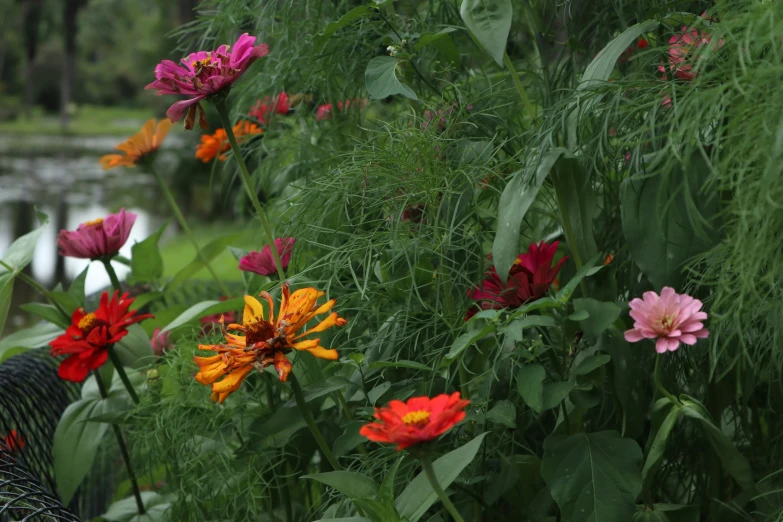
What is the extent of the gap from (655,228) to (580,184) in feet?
0.24

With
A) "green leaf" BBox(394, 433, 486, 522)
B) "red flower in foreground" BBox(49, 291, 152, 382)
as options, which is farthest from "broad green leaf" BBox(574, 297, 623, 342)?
"red flower in foreground" BBox(49, 291, 152, 382)

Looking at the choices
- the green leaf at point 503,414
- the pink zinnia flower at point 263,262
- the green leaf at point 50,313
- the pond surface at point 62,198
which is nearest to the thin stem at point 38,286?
the green leaf at point 50,313

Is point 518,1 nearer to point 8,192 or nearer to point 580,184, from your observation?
point 580,184

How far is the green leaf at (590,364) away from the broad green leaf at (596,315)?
14mm

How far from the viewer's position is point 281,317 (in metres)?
0.56

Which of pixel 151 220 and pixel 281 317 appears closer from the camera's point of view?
pixel 281 317

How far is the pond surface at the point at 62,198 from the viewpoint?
3504mm

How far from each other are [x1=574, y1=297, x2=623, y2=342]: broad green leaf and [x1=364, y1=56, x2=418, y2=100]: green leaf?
188 mm

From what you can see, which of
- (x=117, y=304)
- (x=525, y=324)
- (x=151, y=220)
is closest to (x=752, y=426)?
(x=525, y=324)

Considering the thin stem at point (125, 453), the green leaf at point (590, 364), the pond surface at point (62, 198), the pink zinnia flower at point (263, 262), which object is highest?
the pink zinnia flower at point (263, 262)

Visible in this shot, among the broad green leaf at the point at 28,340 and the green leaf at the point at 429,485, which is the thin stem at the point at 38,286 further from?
the green leaf at the point at 429,485

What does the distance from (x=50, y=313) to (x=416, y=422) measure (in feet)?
1.95

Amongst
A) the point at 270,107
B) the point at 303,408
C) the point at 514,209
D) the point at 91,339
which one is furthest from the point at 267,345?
the point at 270,107

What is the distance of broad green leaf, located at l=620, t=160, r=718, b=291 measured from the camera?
0.59 m
